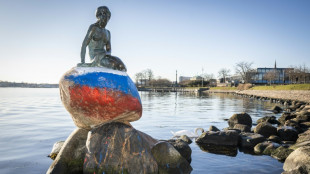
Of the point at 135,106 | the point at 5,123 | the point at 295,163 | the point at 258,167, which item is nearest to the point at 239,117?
the point at 258,167

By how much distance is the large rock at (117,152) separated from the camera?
5.39 metres

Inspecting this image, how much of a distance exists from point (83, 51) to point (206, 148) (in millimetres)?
6326

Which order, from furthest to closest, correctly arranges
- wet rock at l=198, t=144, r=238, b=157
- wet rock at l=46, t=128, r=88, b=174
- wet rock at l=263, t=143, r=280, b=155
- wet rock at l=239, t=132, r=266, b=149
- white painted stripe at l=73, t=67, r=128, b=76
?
1. wet rock at l=239, t=132, r=266, b=149
2. wet rock at l=198, t=144, r=238, b=157
3. wet rock at l=263, t=143, r=280, b=155
4. wet rock at l=46, t=128, r=88, b=174
5. white painted stripe at l=73, t=67, r=128, b=76

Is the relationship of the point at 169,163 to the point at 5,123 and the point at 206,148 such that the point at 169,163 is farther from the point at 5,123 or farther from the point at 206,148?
the point at 5,123

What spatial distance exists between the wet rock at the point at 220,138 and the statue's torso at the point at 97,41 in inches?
249

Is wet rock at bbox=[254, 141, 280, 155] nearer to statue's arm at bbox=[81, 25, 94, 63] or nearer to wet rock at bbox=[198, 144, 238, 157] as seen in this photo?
wet rock at bbox=[198, 144, 238, 157]

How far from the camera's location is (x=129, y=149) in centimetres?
553

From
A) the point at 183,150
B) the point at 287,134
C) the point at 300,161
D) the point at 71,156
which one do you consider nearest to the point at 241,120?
the point at 287,134

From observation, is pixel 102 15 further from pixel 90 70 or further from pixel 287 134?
pixel 287 134

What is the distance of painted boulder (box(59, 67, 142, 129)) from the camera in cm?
565

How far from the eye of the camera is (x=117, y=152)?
545 cm

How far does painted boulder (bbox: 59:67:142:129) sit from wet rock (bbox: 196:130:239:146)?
5637 mm

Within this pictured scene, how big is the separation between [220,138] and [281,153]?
8.24 ft

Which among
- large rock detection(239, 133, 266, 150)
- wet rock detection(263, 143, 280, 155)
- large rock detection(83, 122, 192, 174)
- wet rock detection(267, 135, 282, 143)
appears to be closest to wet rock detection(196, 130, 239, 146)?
large rock detection(239, 133, 266, 150)
